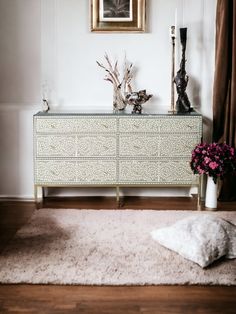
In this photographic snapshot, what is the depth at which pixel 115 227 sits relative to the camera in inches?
151

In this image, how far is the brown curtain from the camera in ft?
14.8

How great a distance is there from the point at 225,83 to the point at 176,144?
651 mm

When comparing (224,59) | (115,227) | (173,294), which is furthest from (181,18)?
(173,294)

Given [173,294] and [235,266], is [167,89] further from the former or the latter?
[173,294]

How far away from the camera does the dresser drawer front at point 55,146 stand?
4398 millimetres

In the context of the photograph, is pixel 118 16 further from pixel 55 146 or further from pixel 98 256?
pixel 98 256

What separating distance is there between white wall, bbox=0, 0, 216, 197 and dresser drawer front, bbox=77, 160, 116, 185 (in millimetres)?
520

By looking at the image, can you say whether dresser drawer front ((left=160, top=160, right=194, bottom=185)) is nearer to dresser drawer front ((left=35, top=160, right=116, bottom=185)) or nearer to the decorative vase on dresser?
the decorative vase on dresser

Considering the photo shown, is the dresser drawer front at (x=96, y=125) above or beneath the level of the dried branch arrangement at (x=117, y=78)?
beneath

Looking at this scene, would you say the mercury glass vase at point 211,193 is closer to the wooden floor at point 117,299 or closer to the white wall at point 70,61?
the white wall at point 70,61

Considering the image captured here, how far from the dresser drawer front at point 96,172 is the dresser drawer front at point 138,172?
0.23 feet

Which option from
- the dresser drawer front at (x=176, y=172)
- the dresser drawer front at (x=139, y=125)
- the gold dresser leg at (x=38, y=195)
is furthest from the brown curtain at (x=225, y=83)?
the gold dresser leg at (x=38, y=195)

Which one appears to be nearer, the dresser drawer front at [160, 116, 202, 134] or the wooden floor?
the wooden floor

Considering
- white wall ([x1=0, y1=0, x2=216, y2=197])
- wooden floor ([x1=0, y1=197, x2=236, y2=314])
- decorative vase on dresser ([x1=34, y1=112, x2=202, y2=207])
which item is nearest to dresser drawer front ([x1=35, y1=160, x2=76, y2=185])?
decorative vase on dresser ([x1=34, y1=112, x2=202, y2=207])
